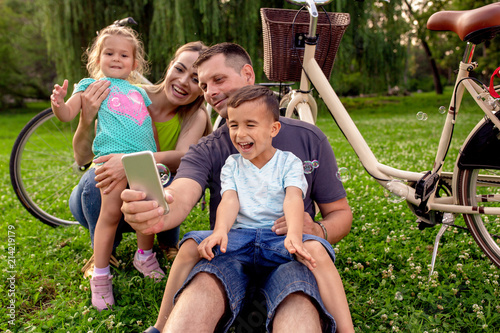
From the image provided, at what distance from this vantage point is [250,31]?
10312 mm

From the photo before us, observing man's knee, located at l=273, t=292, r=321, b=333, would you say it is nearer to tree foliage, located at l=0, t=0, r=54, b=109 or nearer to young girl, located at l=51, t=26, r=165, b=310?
young girl, located at l=51, t=26, r=165, b=310

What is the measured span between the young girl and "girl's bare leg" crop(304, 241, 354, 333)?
4.21ft

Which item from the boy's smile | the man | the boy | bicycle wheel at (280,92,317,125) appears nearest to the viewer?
the man

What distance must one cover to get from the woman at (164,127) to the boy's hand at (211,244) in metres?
0.89

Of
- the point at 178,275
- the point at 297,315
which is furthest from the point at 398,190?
the point at 178,275

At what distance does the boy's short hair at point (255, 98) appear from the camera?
183cm

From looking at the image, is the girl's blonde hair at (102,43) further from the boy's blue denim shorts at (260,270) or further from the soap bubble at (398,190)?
the soap bubble at (398,190)

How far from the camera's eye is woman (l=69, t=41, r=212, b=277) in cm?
252

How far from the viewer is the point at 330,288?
5.47 ft

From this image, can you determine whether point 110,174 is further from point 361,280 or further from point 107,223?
point 361,280

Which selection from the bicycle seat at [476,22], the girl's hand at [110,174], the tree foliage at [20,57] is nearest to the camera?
the bicycle seat at [476,22]

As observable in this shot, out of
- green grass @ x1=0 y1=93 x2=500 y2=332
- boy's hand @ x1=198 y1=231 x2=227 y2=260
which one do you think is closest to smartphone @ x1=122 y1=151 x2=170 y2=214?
boy's hand @ x1=198 y1=231 x2=227 y2=260

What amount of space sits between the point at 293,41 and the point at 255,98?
4.75 feet

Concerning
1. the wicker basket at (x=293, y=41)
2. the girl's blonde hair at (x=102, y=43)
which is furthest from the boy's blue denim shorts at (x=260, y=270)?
the wicker basket at (x=293, y=41)
